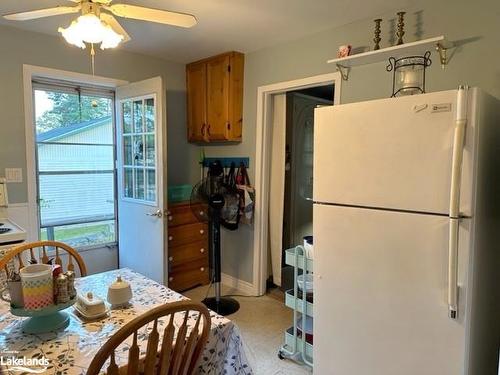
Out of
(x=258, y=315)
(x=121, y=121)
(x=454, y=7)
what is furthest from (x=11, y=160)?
(x=454, y=7)

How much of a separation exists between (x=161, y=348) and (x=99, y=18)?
53.7 inches

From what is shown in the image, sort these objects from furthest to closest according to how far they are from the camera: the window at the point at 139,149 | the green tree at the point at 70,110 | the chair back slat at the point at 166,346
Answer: the green tree at the point at 70,110
the window at the point at 139,149
the chair back slat at the point at 166,346

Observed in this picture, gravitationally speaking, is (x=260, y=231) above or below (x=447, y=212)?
below

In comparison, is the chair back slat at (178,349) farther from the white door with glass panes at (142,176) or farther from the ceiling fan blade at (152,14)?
the white door with glass panes at (142,176)

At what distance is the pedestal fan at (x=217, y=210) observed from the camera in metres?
3.02

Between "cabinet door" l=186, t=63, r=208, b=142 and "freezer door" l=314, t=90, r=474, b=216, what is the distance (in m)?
1.91

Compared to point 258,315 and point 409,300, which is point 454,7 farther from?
point 258,315

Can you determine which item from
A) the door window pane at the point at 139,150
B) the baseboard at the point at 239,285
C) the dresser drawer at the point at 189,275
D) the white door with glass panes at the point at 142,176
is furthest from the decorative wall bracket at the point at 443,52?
the dresser drawer at the point at 189,275

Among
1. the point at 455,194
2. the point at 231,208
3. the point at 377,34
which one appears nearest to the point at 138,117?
the point at 231,208

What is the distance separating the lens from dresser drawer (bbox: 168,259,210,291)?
11.1 ft

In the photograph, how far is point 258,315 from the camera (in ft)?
9.82

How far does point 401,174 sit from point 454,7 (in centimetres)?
126

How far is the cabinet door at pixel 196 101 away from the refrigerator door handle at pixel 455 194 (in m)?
2.49

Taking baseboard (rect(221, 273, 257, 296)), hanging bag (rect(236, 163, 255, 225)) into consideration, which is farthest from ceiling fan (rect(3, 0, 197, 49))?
baseboard (rect(221, 273, 257, 296))
